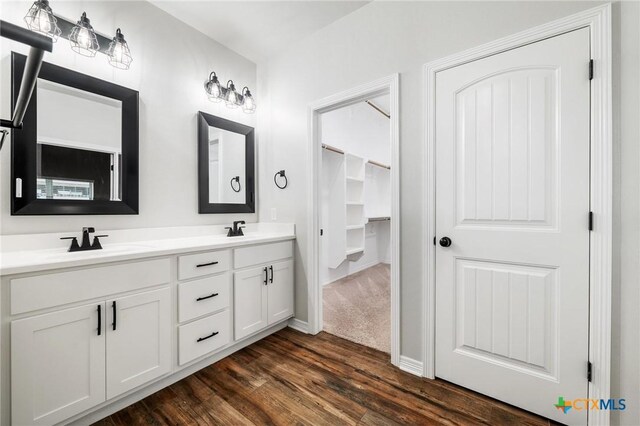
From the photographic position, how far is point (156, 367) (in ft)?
5.27

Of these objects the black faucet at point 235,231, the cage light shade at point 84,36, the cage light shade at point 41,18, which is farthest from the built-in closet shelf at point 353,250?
the cage light shade at point 41,18

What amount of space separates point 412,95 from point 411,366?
1880mm

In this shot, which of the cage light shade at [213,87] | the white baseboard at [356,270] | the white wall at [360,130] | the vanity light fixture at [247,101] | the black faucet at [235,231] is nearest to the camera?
the cage light shade at [213,87]

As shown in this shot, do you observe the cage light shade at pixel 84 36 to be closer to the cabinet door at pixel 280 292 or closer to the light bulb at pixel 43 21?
the light bulb at pixel 43 21

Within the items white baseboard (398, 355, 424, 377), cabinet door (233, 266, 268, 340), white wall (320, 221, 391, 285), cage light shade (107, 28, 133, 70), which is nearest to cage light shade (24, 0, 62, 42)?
cage light shade (107, 28, 133, 70)

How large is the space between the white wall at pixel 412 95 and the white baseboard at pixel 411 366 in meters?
0.07

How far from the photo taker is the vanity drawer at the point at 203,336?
1.74 metres

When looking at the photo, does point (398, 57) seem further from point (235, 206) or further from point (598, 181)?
point (235, 206)

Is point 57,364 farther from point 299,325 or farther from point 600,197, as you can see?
point 600,197

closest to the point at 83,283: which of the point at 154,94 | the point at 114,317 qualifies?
the point at 114,317

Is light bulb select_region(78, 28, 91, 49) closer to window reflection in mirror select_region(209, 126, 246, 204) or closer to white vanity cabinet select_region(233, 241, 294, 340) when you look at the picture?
window reflection in mirror select_region(209, 126, 246, 204)

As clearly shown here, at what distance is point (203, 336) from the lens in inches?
72.7

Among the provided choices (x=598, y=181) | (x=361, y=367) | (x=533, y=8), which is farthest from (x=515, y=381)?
(x=533, y=8)

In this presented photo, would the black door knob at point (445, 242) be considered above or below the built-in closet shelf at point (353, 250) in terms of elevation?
above
